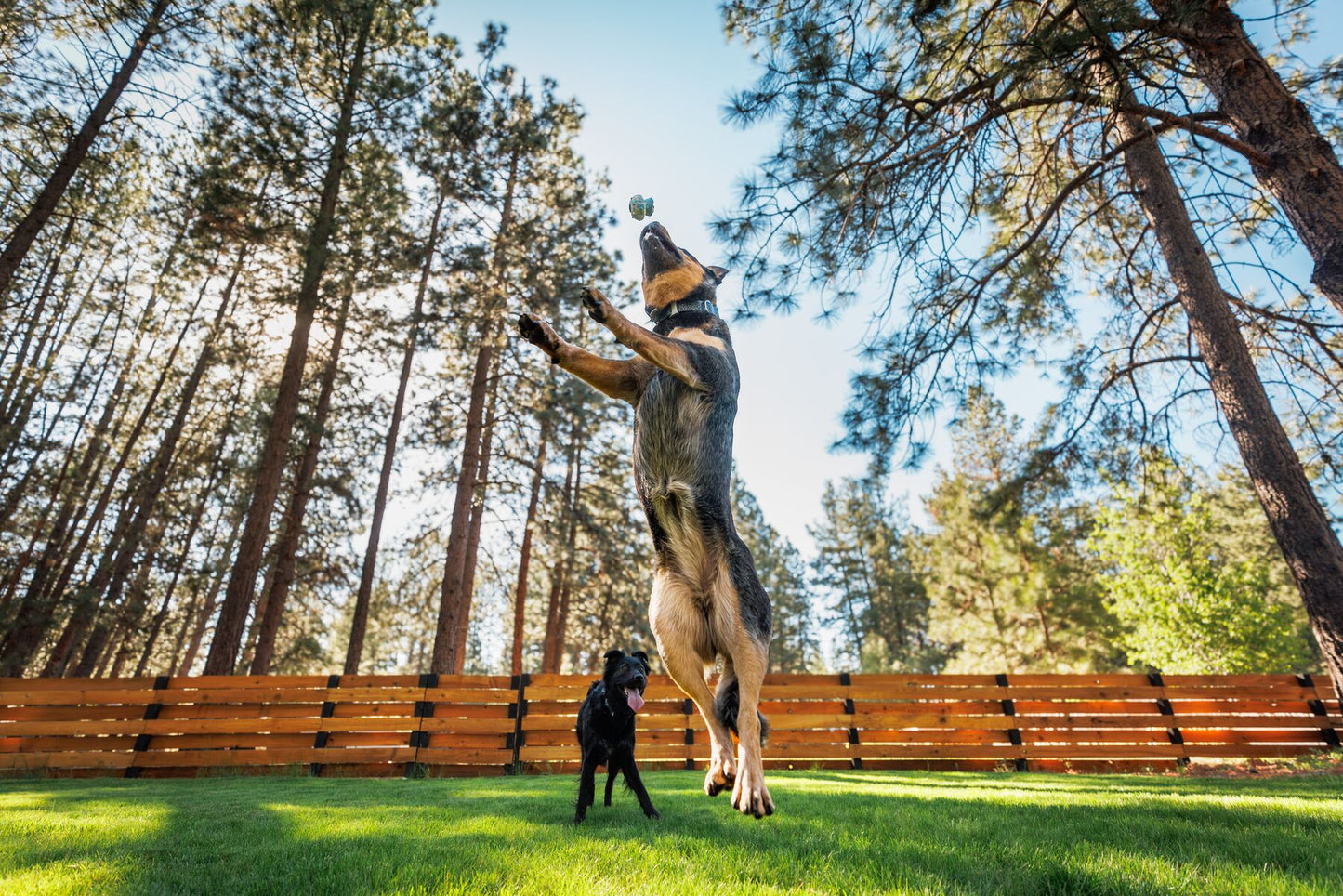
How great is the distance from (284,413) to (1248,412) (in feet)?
43.4

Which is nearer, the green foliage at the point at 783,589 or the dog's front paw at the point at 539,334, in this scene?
the dog's front paw at the point at 539,334

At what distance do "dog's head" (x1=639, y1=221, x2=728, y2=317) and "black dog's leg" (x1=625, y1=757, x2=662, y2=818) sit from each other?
11.5 feet

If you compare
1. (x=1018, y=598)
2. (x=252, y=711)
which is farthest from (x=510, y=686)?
(x=1018, y=598)

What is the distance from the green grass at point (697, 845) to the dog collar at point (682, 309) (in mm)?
1968

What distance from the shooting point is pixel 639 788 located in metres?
4.20

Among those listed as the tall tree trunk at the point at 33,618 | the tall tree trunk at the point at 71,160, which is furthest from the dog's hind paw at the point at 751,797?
the tall tree trunk at the point at 33,618

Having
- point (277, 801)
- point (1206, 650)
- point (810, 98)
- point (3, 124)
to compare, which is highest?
point (3, 124)

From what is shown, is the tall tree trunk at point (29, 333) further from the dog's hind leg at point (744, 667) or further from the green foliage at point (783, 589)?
the green foliage at point (783, 589)

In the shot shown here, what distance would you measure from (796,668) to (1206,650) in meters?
24.3

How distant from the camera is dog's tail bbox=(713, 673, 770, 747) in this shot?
1686 mm

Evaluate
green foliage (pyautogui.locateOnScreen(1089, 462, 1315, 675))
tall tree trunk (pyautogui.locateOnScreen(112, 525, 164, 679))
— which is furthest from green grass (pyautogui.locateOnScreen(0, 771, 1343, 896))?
green foliage (pyautogui.locateOnScreen(1089, 462, 1315, 675))

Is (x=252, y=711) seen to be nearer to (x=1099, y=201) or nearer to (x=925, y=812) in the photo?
(x=925, y=812)

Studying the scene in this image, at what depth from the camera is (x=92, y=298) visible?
15.6 metres

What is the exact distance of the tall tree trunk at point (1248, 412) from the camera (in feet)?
16.5
